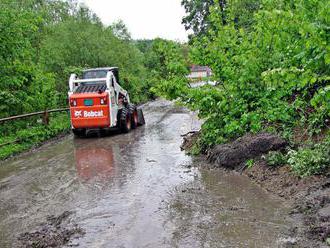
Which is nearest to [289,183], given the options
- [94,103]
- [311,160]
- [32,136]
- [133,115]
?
[311,160]

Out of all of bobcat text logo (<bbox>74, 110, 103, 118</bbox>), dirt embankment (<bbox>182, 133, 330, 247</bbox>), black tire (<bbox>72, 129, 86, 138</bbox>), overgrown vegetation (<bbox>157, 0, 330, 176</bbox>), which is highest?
overgrown vegetation (<bbox>157, 0, 330, 176</bbox>)

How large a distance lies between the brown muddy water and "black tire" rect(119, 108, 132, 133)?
13.4ft

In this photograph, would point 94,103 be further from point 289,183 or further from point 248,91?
point 289,183

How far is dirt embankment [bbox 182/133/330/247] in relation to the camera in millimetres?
5758

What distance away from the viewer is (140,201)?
25.9ft

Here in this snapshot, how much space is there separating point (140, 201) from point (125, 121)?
9.47 meters

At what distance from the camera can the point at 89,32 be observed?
26453mm

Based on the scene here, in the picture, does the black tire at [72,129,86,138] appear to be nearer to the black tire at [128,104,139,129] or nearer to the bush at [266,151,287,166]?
the black tire at [128,104,139,129]

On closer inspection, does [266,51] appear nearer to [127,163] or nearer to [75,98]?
[127,163]

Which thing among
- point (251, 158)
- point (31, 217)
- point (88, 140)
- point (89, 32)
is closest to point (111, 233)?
point (31, 217)

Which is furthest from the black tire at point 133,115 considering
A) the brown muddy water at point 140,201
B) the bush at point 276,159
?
the bush at point 276,159

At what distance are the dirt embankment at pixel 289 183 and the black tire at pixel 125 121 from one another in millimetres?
6583

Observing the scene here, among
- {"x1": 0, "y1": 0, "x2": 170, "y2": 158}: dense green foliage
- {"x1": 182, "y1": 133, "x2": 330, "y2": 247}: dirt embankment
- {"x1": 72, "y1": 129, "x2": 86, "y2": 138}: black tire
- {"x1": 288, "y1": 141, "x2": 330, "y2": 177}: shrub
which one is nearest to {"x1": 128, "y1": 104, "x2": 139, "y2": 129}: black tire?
{"x1": 0, "y1": 0, "x2": 170, "y2": 158}: dense green foliage

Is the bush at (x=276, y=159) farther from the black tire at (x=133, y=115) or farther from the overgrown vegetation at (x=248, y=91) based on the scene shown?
the black tire at (x=133, y=115)
